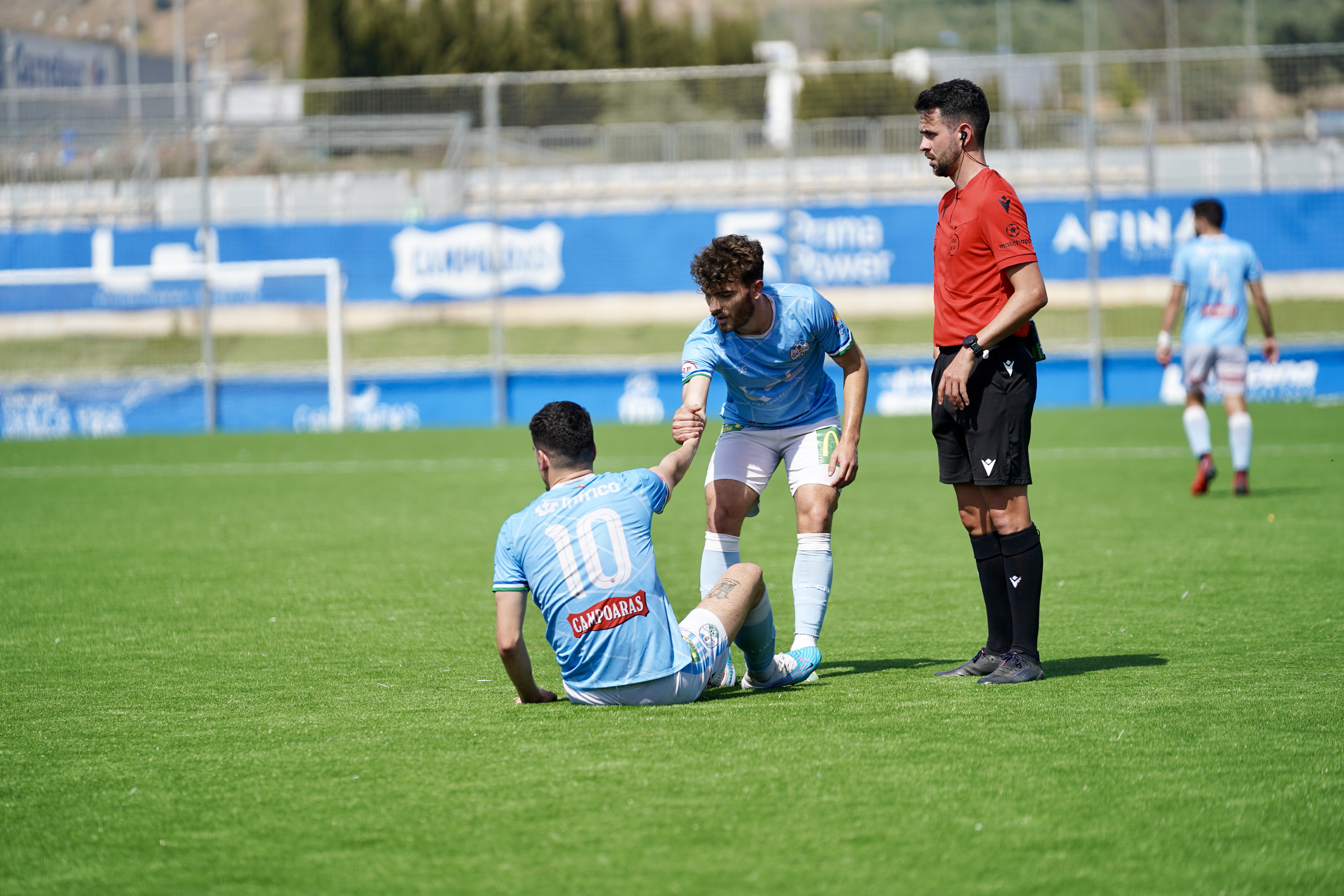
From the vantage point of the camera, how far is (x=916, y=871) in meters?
3.14

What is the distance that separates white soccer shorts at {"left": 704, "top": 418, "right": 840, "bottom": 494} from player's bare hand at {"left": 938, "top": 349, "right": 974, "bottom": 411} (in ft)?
2.01

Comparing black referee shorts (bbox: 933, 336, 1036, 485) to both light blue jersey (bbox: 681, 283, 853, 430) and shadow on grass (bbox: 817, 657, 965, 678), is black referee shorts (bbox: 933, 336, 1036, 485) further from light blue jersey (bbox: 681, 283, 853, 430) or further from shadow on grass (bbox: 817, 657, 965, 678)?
shadow on grass (bbox: 817, 657, 965, 678)

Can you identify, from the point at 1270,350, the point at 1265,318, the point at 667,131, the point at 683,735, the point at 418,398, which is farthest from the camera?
the point at 667,131

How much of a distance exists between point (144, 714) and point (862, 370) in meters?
2.97

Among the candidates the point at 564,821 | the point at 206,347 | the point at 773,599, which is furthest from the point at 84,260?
the point at 564,821

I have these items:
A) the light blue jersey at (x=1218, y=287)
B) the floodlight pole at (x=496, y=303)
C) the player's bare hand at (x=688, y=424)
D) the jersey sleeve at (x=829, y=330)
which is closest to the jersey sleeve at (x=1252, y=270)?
the light blue jersey at (x=1218, y=287)

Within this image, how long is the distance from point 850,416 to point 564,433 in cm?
129

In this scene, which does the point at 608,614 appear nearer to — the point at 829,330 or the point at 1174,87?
the point at 829,330

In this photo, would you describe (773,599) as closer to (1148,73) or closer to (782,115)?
(1148,73)

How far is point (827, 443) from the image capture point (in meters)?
5.46

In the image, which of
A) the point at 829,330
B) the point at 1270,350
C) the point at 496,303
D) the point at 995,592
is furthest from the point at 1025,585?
the point at 496,303

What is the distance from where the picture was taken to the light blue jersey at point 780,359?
5.18 metres

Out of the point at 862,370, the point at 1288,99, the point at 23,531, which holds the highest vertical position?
the point at 1288,99

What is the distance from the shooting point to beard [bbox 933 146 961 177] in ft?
16.9
